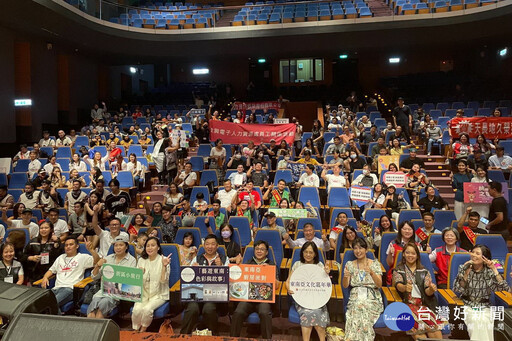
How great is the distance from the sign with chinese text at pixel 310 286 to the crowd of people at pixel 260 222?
4.8 inches

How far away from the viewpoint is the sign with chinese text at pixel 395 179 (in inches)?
254

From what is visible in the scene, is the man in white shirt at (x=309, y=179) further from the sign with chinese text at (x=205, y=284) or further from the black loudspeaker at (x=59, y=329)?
the black loudspeaker at (x=59, y=329)

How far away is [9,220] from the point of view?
5.63 m

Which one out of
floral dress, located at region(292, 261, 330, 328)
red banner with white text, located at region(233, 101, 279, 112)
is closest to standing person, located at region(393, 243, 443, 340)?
floral dress, located at region(292, 261, 330, 328)

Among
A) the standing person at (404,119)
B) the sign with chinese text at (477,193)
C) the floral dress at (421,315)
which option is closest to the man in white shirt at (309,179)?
the sign with chinese text at (477,193)

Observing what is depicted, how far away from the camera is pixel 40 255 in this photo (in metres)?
4.31

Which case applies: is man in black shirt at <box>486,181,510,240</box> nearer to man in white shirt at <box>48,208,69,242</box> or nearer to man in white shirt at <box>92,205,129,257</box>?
man in white shirt at <box>92,205,129,257</box>

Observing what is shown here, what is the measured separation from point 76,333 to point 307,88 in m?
16.3

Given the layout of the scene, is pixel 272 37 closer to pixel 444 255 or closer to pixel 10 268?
pixel 444 255

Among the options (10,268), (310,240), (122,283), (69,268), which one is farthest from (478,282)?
(10,268)

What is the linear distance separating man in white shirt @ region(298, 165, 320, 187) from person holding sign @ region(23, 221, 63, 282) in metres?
4.06

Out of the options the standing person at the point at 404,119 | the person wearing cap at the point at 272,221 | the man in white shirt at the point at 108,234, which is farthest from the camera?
the standing person at the point at 404,119

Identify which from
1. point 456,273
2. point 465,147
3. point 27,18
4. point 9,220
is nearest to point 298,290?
point 456,273

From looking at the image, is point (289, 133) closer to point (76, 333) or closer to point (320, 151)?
point (320, 151)
